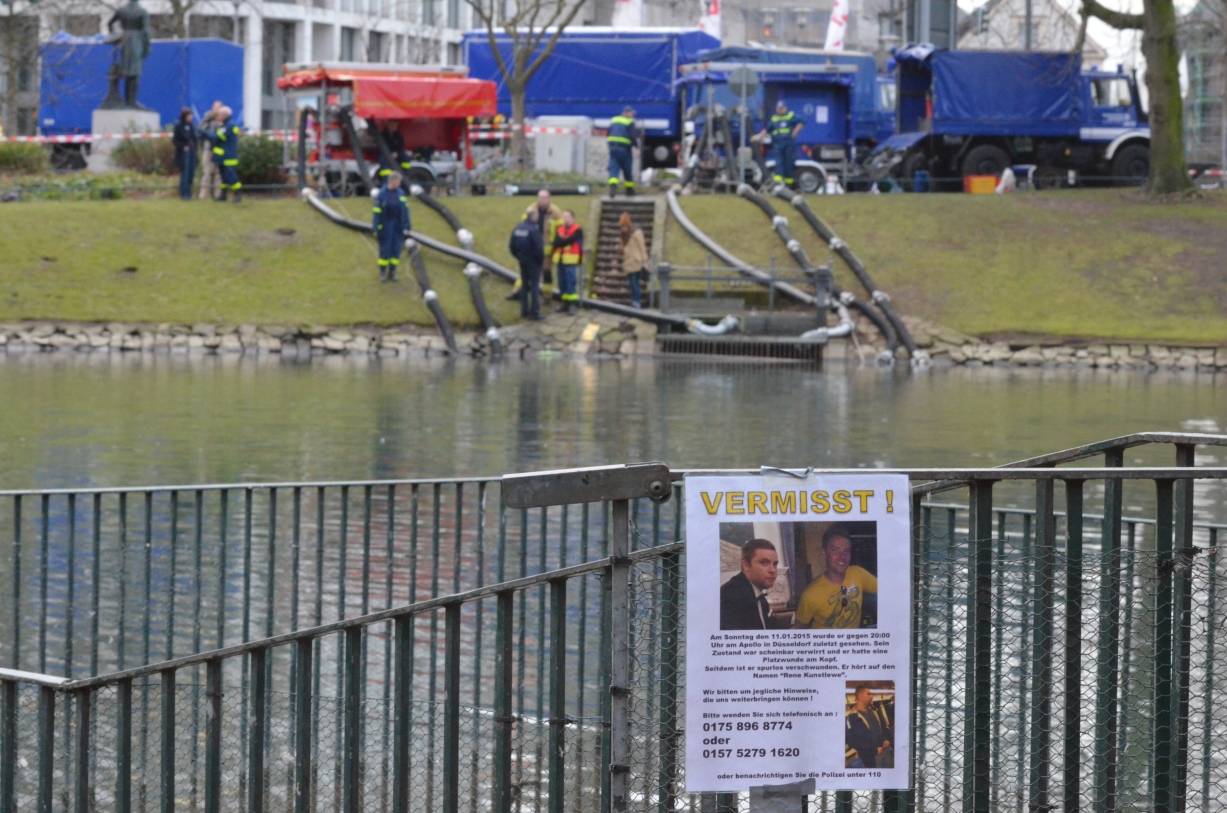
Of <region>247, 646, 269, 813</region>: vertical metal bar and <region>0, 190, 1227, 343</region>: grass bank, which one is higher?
<region>0, 190, 1227, 343</region>: grass bank

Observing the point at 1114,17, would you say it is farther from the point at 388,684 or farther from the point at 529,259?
the point at 388,684

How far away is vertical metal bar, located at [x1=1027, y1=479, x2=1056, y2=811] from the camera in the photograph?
5855mm

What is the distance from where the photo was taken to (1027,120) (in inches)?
1858

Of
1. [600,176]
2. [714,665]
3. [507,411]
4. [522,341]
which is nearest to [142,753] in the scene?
[714,665]

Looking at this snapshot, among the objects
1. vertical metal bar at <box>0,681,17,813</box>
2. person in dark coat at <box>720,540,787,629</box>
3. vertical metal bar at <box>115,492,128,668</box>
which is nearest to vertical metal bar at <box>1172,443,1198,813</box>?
person in dark coat at <box>720,540,787,629</box>

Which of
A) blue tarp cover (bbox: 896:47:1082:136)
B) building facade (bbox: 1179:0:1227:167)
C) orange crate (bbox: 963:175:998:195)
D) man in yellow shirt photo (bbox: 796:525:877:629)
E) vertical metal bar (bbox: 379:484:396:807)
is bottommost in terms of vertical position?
vertical metal bar (bbox: 379:484:396:807)

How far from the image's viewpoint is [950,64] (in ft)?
155

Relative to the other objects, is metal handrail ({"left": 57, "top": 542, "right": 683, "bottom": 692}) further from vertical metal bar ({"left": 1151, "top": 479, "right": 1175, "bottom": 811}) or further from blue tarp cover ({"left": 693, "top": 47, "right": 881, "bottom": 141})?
blue tarp cover ({"left": 693, "top": 47, "right": 881, "bottom": 141})

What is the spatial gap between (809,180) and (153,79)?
18669mm

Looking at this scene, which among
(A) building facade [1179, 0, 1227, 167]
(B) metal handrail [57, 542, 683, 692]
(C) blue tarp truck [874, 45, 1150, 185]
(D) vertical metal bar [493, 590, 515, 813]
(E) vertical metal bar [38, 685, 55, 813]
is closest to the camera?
(B) metal handrail [57, 542, 683, 692]

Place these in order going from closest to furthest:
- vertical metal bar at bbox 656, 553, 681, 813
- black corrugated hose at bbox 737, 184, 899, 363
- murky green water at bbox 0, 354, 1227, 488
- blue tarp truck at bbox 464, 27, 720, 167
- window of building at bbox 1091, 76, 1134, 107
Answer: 1. vertical metal bar at bbox 656, 553, 681, 813
2. murky green water at bbox 0, 354, 1227, 488
3. black corrugated hose at bbox 737, 184, 899, 363
4. window of building at bbox 1091, 76, 1134, 107
5. blue tarp truck at bbox 464, 27, 720, 167

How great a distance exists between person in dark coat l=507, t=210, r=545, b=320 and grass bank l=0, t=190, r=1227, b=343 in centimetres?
38

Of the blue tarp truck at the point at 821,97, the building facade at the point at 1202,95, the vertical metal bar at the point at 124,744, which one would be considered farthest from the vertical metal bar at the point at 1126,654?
the building facade at the point at 1202,95

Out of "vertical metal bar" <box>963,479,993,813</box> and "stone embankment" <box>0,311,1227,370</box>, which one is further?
"stone embankment" <box>0,311,1227,370</box>
